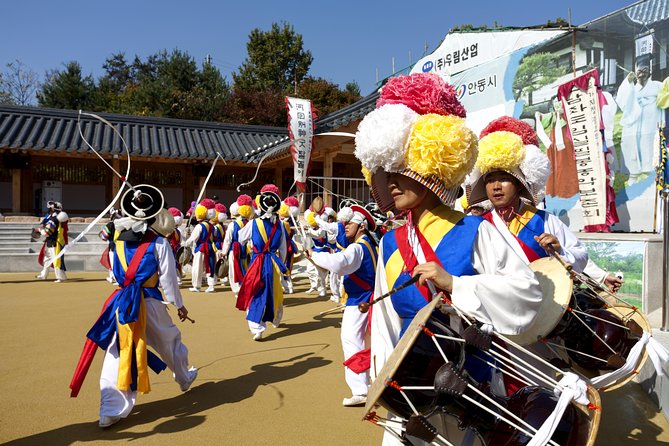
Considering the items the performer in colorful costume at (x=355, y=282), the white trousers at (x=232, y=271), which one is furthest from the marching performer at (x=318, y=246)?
the performer in colorful costume at (x=355, y=282)

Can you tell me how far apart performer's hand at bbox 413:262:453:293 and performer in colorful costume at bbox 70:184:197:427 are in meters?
2.93

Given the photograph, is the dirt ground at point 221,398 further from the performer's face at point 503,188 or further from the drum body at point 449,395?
the drum body at point 449,395

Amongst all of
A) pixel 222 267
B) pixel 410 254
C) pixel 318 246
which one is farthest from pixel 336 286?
pixel 410 254

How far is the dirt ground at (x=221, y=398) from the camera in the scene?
3590mm

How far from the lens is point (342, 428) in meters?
3.72

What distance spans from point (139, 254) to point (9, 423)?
1603 mm

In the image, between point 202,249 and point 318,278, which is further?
point 318,278

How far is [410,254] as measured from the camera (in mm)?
2129

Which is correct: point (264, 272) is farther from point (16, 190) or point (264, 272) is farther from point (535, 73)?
point (16, 190)

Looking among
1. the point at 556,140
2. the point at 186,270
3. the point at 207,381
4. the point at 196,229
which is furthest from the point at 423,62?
the point at 207,381

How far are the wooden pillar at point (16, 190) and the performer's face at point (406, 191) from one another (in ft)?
57.3

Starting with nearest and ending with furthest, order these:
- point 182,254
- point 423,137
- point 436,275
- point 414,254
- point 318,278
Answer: point 436,275
point 423,137
point 414,254
point 318,278
point 182,254

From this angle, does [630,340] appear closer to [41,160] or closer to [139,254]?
[139,254]

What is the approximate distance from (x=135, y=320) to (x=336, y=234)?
5.29m
